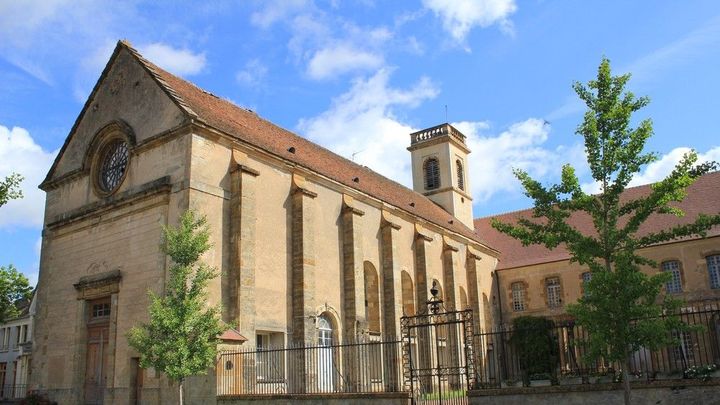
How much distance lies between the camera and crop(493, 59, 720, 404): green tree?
1090cm

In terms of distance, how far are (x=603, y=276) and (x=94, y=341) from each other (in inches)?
650

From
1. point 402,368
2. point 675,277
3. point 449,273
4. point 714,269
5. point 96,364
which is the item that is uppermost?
point 449,273

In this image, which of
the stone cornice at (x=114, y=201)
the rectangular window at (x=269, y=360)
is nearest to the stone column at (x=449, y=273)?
the rectangular window at (x=269, y=360)

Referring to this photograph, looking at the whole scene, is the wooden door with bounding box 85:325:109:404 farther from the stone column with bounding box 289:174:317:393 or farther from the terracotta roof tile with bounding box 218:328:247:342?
the stone column with bounding box 289:174:317:393

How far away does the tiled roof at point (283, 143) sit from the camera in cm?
2098

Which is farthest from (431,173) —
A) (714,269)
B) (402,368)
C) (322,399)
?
(322,399)

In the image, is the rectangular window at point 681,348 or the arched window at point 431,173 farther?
the arched window at point 431,173

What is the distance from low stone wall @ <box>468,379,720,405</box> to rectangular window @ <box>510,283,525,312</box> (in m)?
24.3

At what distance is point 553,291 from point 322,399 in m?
23.9

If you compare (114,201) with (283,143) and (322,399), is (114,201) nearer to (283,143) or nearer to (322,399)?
(283,143)

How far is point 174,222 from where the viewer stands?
18578 mm

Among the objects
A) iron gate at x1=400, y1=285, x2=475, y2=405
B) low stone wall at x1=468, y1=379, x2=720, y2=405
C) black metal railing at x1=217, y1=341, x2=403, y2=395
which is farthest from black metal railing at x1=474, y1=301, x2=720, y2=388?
black metal railing at x1=217, y1=341, x2=403, y2=395

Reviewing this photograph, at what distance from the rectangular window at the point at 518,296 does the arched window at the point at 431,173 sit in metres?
8.01

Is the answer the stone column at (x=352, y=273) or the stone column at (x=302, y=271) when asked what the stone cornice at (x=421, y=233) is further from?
the stone column at (x=302, y=271)
